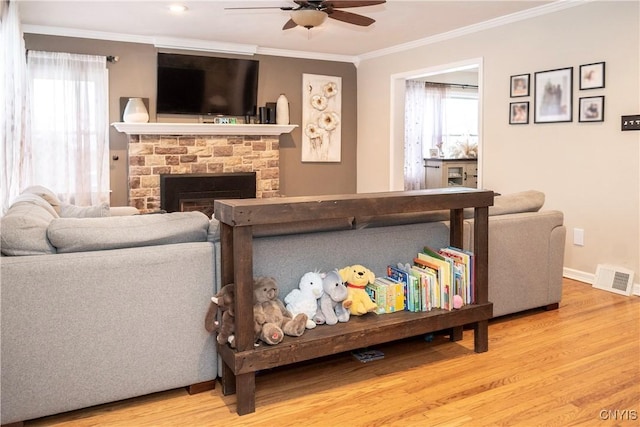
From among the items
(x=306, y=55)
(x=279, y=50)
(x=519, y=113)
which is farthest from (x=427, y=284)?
(x=306, y=55)

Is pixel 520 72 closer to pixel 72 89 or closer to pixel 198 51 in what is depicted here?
pixel 198 51

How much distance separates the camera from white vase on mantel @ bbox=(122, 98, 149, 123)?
5723 millimetres

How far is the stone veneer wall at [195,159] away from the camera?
582cm

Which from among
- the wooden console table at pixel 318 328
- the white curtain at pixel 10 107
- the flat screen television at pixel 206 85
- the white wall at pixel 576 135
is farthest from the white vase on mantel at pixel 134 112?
the wooden console table at pixel 318 328

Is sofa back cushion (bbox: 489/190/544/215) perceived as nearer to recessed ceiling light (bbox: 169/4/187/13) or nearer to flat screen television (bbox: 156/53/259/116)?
recessed ceiling light (bbox: 169/4/187/13)

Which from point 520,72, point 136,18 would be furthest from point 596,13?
point 136,18

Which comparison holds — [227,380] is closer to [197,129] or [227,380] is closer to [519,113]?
[519,113]

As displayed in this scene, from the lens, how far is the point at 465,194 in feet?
8.79

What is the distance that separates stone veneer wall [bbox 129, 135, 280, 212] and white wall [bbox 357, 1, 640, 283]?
2500 millimetres

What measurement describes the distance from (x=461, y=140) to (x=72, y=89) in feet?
20.7

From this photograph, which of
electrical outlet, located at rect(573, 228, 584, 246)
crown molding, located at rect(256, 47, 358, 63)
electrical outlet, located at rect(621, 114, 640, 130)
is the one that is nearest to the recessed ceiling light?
crown molding, located at rect(256, 47, 358, 63)

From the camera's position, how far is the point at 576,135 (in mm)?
4441

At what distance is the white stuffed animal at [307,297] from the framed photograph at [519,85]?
346cm

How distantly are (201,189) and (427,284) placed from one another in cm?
403
